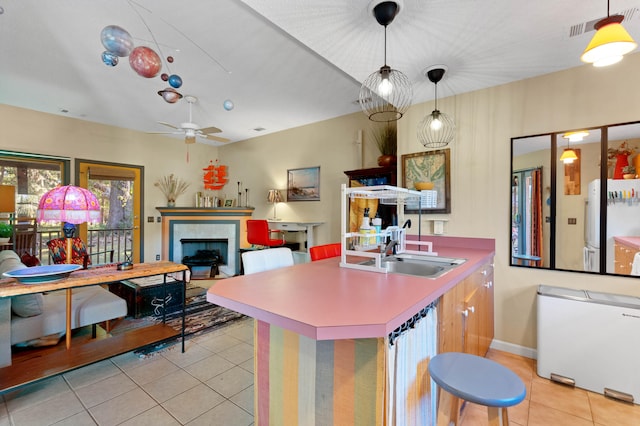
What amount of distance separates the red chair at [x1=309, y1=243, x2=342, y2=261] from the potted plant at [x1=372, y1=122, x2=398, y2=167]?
4.83ft

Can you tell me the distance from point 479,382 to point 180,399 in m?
1.87

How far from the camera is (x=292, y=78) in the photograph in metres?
3.02

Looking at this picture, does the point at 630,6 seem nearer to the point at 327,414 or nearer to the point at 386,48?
the point at 386,48

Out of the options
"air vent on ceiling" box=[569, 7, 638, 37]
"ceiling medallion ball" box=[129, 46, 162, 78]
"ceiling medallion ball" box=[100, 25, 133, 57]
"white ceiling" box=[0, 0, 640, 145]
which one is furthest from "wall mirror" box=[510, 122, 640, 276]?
"ceiling medallion ball" box=[100, 25, 133, 57]

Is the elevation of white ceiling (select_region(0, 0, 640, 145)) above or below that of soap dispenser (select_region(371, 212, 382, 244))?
above

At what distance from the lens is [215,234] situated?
564 cm

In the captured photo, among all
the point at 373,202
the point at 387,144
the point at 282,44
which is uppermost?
the point at 282,44

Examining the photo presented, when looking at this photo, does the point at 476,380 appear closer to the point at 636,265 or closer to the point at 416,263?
the point at 416,263

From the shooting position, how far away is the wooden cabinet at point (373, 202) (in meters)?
3.35

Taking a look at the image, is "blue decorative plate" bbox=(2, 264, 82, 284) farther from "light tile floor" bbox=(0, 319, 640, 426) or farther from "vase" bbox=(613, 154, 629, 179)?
"vase" bbox=(613, 154, 629, 179)

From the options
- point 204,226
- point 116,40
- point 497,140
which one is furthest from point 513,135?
point 204,226

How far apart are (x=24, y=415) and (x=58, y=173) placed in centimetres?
420

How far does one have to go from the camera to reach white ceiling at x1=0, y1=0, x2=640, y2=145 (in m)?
1.67

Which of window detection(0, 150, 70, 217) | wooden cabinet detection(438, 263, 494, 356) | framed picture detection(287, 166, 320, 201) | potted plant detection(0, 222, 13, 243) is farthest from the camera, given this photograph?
framed picture detection(287, 166, 320, 201)
